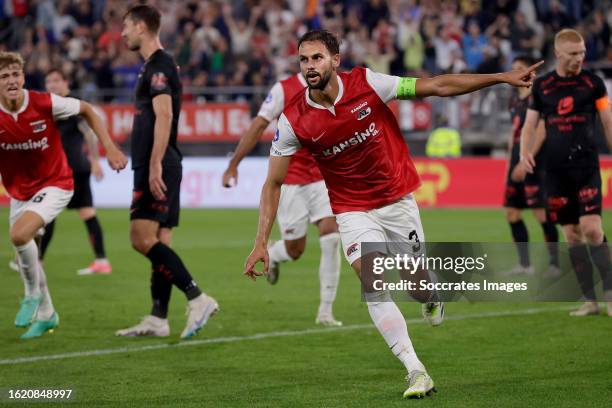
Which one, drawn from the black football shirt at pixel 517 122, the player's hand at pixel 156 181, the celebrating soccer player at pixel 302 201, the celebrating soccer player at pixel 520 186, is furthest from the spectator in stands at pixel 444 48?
the player's hand at pixel 156 181

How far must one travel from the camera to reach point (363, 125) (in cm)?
708

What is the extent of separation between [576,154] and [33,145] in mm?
4722

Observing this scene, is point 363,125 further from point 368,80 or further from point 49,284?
point 49,284

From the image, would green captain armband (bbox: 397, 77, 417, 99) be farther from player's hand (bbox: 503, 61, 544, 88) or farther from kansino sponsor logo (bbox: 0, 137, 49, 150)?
kansino sponsor logo (bbox: 0, 137, 49, 150)

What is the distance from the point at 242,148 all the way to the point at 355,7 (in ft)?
59.2

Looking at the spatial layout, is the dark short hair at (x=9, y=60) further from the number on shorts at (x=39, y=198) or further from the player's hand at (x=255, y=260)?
the player's hand at (x=255, y=260)

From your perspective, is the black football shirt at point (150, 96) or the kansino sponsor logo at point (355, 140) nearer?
the kansino sponsor logo at point (355, 140)

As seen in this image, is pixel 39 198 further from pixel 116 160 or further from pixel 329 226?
pixel 329 226

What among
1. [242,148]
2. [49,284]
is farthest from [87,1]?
[242,148]

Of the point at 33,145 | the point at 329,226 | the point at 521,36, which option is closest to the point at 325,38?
the point at 33,145

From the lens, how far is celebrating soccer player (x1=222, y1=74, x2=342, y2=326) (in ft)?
31.5

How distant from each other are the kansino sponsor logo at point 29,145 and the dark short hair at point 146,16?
1227mm

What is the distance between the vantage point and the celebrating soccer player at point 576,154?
384 inches

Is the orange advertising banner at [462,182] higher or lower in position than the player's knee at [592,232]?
lower
